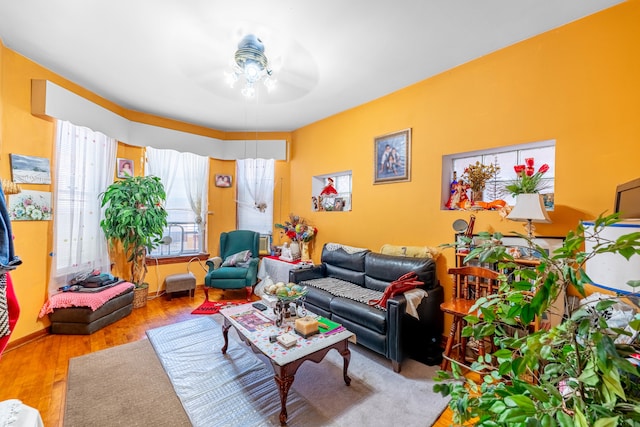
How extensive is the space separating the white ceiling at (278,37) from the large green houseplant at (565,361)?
2.04m

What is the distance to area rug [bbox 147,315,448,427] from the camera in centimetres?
173

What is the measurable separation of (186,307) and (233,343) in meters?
1.38

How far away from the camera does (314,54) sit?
244cm

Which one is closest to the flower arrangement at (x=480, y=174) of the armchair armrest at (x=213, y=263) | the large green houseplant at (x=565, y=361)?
the large green houseplant at (x=565, y=361)

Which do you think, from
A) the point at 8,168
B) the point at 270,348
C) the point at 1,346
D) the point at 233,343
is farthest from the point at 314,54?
the point at 8,168

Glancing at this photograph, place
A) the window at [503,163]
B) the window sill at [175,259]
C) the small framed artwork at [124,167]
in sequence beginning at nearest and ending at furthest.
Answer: the window at [503,163] → the small framed artwork at [124,167] → the window sill at [175,259]

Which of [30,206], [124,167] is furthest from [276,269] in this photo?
[30,206]

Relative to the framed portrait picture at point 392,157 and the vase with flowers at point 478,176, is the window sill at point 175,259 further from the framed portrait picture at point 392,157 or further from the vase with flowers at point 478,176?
the vase with flowers at point 478,176

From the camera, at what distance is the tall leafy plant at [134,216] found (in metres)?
3.34

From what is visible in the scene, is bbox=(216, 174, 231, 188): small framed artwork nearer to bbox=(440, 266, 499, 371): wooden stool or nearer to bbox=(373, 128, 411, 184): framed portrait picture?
bbox=(373, 128, 411, 184): framed portrait picture

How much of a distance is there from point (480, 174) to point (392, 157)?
998mm

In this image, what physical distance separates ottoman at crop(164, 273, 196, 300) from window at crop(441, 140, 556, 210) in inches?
147

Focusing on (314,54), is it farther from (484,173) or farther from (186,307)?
(186,307)

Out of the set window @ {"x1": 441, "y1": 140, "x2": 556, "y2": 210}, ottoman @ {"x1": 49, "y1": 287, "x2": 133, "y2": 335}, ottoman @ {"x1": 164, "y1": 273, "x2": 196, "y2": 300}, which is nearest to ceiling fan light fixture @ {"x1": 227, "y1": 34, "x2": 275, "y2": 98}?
window @ {"x1": 441, "y1": 140, "x2": 556, "y2": 210}
